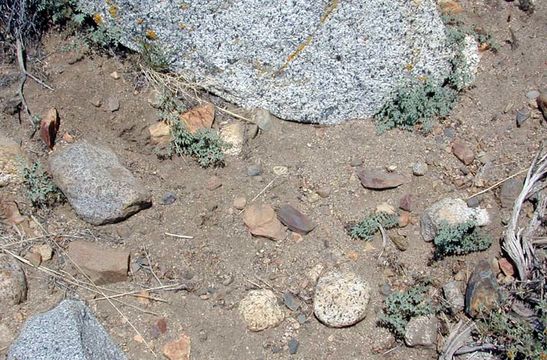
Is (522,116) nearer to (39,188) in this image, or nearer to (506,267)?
(506,267)

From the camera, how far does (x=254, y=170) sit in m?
4.12

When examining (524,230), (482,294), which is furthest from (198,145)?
(524,230)

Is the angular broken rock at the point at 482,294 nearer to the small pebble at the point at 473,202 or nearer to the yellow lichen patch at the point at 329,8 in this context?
the small pebble at the point at 473,202

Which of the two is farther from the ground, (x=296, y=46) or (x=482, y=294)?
(x=296, y=46)

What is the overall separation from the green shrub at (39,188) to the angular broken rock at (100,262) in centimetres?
30

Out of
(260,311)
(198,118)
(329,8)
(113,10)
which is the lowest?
(260,311)

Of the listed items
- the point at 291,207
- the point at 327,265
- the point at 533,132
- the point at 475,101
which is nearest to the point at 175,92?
the point at 291,207

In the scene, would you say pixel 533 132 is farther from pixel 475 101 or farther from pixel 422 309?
pixel 422 309

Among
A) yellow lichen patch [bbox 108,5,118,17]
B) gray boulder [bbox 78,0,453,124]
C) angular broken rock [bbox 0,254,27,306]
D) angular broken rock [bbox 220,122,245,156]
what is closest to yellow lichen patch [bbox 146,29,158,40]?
gray boulder [bbox 78,0,453,124]

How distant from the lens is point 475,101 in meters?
4.33

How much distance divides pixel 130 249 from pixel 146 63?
1.16 m

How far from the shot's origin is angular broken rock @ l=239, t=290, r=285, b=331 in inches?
145

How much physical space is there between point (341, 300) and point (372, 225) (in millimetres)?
488

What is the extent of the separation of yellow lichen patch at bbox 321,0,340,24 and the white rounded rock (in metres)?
1.52
